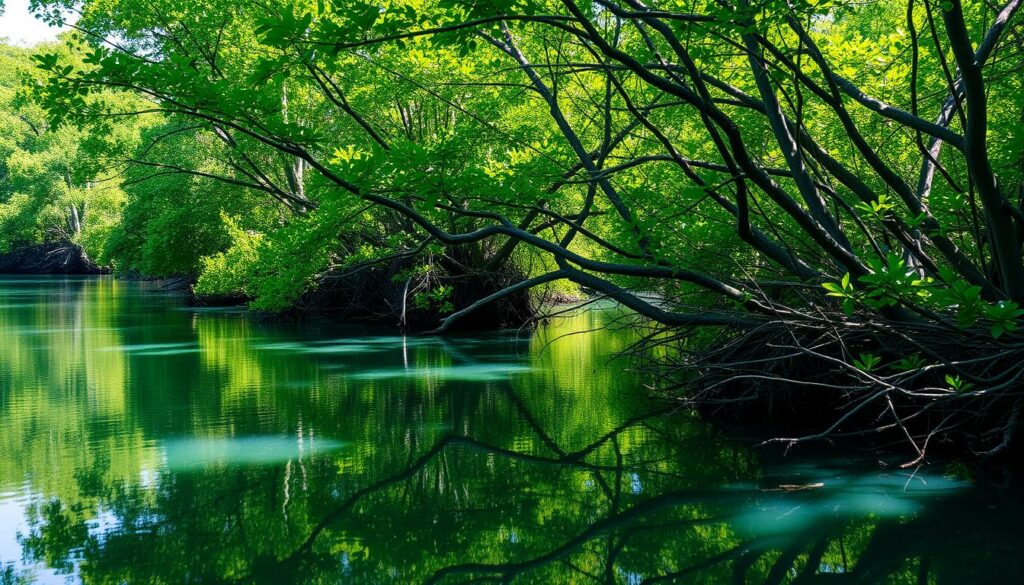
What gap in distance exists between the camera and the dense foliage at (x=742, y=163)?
4363 millimetres

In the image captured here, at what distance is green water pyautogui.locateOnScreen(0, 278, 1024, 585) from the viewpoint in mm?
4309

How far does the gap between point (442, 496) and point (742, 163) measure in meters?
2.65

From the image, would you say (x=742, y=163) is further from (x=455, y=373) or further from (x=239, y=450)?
(x=455, y=373)

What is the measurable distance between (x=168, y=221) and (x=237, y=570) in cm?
2184

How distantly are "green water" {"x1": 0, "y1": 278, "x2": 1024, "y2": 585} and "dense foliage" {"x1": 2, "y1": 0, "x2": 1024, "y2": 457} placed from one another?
2.42 ft

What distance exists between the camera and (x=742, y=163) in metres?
4.65

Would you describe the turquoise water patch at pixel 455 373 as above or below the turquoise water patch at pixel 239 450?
above

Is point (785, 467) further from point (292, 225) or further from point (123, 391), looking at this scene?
point (292, 225)

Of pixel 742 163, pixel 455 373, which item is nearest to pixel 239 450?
pixel 742 163

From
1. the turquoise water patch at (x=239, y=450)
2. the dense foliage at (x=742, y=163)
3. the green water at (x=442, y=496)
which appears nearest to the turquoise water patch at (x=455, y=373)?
the green water at (x=442, y=496)

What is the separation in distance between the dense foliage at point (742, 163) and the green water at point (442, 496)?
0.74 meters

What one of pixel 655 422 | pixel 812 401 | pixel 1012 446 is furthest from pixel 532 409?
pixel 1012 446

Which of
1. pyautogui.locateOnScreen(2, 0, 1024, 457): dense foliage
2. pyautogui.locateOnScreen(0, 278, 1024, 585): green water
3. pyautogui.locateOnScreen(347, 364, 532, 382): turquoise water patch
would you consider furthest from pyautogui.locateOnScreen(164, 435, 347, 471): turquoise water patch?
pyautogui.locateOnScreen(347, 364, 532, 382): turquoise water patch

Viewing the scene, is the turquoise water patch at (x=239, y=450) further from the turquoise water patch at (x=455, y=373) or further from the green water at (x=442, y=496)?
the turquoise water patch at (x=455, y=373)
